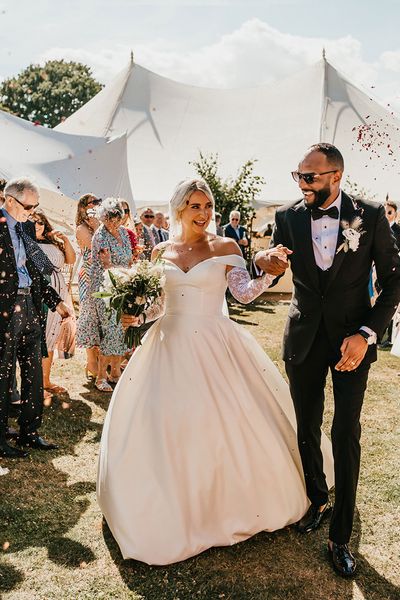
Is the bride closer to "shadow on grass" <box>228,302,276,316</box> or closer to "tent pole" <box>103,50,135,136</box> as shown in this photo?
"shadow on grass" <box>228,302,276,316</box>

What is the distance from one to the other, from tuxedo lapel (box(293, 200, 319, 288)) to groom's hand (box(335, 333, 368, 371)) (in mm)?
389

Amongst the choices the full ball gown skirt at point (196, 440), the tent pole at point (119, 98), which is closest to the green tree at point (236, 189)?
the tent pole at point (119, 98)

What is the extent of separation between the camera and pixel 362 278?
330 cm

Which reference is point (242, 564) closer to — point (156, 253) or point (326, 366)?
point (326, 366)

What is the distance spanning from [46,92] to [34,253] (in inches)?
2108

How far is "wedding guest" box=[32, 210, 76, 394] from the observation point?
5.59 meters

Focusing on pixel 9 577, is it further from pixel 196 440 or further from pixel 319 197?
pixel 319 197

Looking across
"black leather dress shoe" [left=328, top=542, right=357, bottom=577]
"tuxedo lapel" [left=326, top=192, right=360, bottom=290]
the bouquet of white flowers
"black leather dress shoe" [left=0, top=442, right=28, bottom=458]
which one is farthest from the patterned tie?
"black leather dress shoe" [left=328, top=542, right=357, bottom=577]

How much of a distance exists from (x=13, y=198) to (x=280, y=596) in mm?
3238

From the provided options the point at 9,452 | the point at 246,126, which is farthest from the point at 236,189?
the point at 9,452

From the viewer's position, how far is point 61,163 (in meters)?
12.0

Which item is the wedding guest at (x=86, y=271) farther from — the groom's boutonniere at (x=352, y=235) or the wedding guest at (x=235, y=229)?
the wedding guest at (x=235, y=229)

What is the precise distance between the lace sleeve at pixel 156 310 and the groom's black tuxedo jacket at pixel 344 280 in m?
0.95

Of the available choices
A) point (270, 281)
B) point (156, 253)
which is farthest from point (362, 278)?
point (156, 253)
